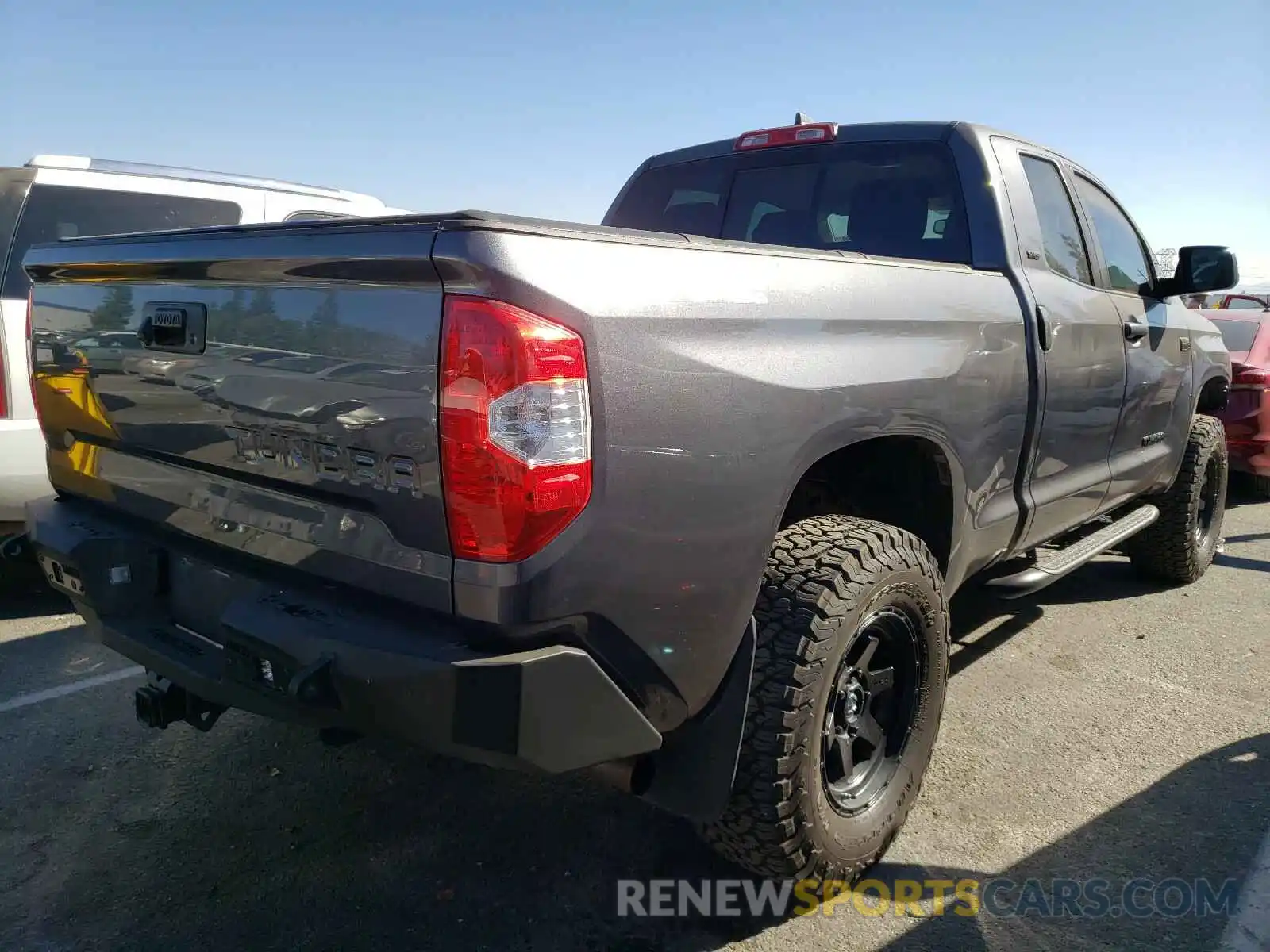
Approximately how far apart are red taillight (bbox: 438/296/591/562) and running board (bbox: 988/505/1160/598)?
2.24 meters

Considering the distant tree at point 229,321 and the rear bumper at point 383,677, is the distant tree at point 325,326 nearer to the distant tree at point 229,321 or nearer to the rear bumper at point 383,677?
the distant tree at point 229,321

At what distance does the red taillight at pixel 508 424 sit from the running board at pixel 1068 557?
7.34ft

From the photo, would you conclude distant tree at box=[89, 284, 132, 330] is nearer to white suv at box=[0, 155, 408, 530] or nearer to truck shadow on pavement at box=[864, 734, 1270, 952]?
white suv at box=[0, 155, 408, 530]

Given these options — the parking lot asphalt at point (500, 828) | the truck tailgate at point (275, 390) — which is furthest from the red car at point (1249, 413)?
the truck tailgate at point (275, 390)

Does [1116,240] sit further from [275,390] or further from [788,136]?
[275,390]

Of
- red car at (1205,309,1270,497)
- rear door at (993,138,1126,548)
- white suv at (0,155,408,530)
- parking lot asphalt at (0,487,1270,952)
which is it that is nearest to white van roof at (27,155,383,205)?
white suv at (0,155,408,530)

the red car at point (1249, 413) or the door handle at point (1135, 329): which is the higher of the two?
the door handle at point (1135, 329)

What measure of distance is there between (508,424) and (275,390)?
579 millimetres

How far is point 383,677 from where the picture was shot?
1678 millimetres

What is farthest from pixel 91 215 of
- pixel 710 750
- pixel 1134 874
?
pixel 1134 874

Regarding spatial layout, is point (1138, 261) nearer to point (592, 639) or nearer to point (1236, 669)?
point (1236, 669)

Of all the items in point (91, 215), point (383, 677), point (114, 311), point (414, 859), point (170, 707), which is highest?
point (91, 215)

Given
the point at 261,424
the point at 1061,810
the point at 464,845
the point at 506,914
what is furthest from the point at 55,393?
the point at 1061,810

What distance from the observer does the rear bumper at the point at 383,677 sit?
1.64 metres
